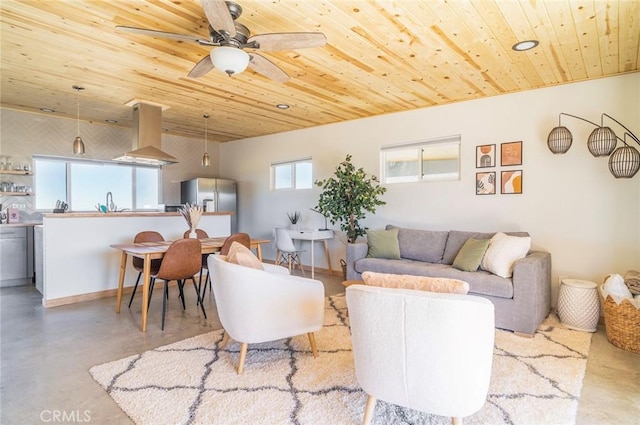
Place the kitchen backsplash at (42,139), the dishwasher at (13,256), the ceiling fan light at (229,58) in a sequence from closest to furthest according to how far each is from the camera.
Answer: the ceiling fan light at (229,58) < the dishwasher at (13,256) < the kitchen backsplash at (42,139)

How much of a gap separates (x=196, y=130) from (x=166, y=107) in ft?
5.35

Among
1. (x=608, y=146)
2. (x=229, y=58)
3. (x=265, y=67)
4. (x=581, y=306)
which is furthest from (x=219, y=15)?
(x=581, y=306)

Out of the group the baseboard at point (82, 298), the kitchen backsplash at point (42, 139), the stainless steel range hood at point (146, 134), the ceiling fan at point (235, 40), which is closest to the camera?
the ceiling fan at point (235, 40)

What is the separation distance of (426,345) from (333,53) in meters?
2.49

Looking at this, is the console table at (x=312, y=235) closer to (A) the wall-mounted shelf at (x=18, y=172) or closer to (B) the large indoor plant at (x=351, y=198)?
(B) the large indoor plant at (x=351, y=198)

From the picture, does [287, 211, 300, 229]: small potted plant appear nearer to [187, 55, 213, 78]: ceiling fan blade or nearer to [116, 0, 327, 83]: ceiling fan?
[187, 55, 213, 78]: ceiling fan blade

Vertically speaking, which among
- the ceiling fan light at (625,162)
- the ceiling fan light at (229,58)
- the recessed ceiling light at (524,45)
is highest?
the recessed ceiling light at (524,45)

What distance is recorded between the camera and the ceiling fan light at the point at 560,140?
3.57 metres

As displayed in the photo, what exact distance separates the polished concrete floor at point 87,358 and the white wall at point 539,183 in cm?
90

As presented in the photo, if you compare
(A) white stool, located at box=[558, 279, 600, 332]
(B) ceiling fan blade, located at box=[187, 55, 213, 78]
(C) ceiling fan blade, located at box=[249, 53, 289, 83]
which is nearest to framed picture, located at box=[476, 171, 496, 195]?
(A) white stool, located at box=[558, 279, 600, 332]

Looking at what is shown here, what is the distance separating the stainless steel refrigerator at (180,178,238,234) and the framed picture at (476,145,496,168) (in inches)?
176

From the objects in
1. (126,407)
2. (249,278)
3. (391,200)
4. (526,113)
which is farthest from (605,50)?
(126,407)

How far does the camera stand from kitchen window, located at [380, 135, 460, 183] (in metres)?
4.53

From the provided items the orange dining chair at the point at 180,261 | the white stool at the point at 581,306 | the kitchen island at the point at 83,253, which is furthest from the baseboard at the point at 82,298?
the white stool at the point at 581,306
